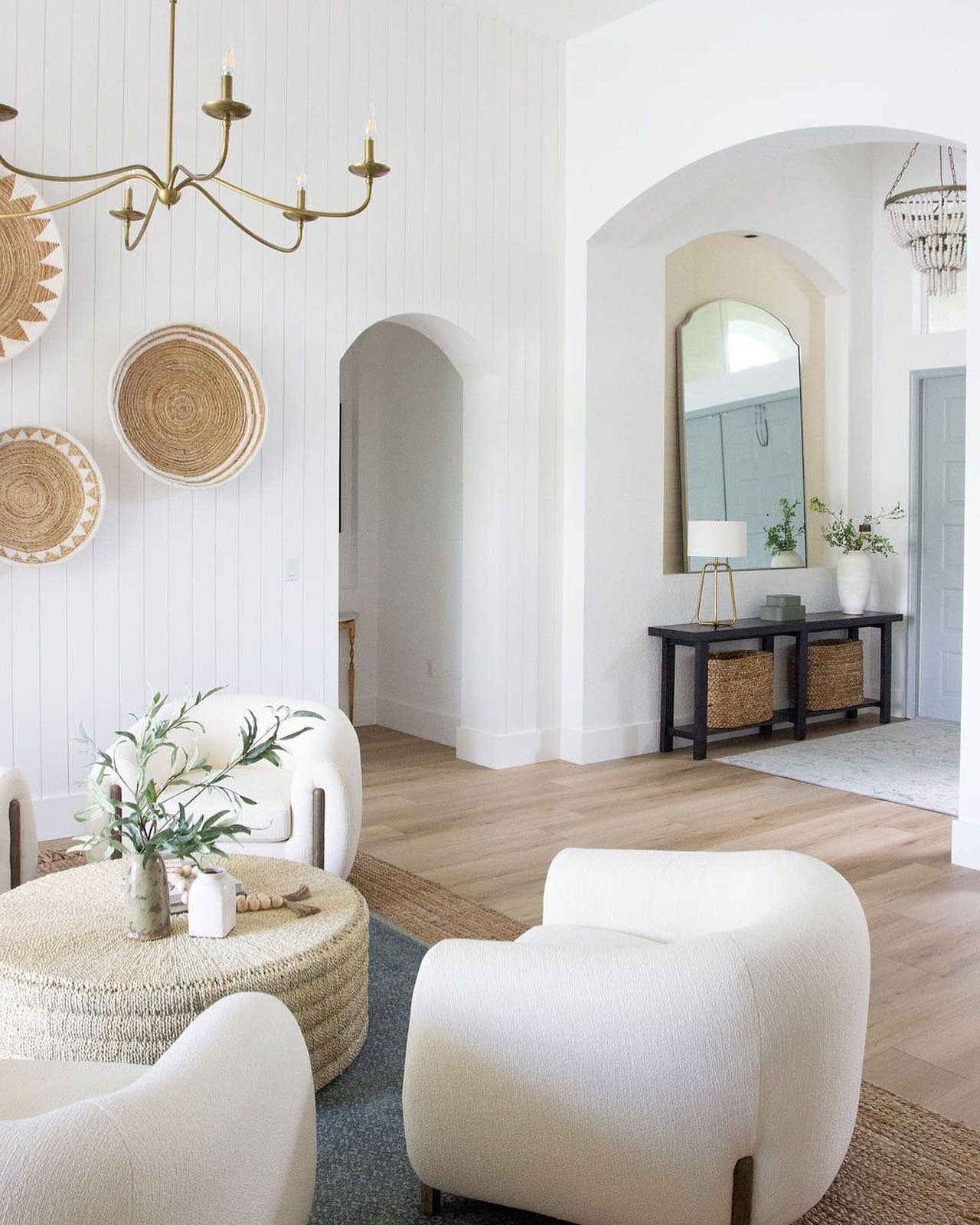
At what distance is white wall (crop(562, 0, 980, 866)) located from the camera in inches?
162

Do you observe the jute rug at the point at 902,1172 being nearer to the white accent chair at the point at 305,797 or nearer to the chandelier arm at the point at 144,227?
the white accent chair at the point at 305,797

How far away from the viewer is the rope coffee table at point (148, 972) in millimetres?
2207

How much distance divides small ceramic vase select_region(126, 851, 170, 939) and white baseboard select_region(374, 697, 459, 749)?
3846 millimetres

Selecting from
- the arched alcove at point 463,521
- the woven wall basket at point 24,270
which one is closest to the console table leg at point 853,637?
the arched alcove at point 463,521

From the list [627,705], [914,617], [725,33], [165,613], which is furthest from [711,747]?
[725,33]

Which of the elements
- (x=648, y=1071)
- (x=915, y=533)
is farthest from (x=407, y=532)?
(x=648, y=1071)

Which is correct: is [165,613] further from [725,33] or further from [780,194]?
[780,194]

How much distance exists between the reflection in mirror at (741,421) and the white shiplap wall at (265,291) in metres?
1.15

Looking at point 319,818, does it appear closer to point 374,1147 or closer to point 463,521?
point 374,1147

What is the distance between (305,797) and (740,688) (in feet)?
10.5

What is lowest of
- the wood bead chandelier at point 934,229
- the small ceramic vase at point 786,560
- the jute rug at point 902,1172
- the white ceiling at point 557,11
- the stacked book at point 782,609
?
the jute rug at point 902,1172

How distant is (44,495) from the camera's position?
421 centimetres

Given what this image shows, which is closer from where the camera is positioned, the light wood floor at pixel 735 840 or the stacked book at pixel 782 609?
the light wood floor at pixel 735 840

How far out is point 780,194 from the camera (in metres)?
6.64
